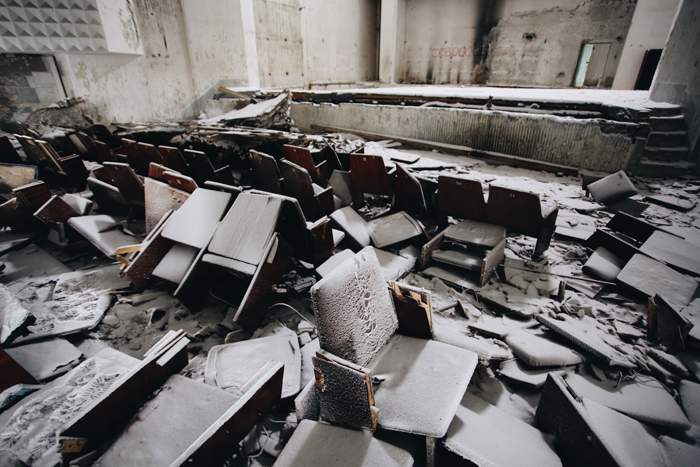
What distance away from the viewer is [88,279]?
283cm

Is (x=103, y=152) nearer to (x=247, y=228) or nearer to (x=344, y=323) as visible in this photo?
(x=247, y=228)

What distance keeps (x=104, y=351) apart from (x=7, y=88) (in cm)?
728

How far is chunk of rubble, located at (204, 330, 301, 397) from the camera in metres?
1.75

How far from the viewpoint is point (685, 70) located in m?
5.22

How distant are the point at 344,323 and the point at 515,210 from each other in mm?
2129

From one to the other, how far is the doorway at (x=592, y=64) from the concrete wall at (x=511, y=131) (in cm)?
728

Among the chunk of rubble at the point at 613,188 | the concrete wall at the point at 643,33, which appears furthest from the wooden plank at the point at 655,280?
the concrete wall at the point at 643,33

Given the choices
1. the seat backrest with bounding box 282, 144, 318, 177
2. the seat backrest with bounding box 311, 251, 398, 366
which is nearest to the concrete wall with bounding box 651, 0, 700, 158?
the seat backrest with bounding box 282, 144, 318, 177

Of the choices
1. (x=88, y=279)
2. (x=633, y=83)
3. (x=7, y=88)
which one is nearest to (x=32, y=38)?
(x=7, y=88)

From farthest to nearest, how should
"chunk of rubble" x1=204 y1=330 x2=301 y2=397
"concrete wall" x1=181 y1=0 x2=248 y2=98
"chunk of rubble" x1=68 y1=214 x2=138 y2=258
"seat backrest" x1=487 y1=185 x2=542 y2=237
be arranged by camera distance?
"concrete wall" x1=181 y1=0 x2=248 y2=98 < "chunk of rubble" x1=68 y1=214 x2=138 y2=258 < "seat backrest" x1=487 y1=185 x2=542 y2=237 < "chunk of rubble" x1=204 y1=330 x2=301 y2=397

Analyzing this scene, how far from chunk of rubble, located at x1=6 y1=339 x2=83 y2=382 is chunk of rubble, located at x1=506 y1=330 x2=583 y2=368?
274 centimetres

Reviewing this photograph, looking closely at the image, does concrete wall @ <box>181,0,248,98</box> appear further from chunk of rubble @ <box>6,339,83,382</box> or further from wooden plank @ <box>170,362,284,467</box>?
wooden plank @ <box>170,362,284,467</box>

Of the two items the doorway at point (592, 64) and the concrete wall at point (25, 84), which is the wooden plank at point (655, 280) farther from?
the doorway at point (592, 64)

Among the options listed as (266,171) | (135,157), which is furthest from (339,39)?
(266,171)
